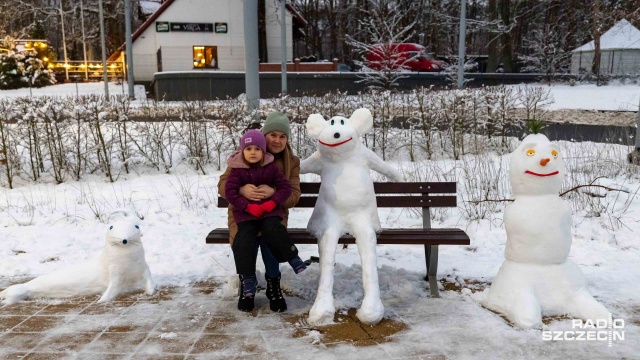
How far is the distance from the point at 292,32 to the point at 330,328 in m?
27.8

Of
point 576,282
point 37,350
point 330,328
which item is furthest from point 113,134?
point 576,282

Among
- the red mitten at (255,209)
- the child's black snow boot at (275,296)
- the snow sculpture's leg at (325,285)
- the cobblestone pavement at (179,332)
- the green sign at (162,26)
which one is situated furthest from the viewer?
the green sign at (162,26)

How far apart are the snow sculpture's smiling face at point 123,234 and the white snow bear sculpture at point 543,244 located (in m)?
2.87

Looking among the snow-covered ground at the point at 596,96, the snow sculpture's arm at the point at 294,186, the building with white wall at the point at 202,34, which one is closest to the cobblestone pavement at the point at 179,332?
the snow sculpture's arm at the point at 294,186

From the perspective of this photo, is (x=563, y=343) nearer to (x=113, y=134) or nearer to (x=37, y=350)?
(x=37, y=350)

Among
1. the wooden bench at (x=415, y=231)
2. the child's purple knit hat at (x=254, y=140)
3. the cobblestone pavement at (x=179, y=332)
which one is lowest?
the cobblestone pavement at (x=179, y=332)

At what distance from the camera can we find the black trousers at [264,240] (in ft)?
12.7

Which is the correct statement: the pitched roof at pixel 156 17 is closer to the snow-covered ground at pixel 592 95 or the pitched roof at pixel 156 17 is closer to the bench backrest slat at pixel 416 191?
the snow-covered ground at pixel 592 95

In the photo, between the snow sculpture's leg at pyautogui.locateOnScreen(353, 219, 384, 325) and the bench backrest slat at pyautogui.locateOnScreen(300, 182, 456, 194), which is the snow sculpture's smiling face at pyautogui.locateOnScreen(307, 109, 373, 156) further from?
the snow sculpture's leg at pyautogui.locateOnScreen(353, 219, 384, 325)

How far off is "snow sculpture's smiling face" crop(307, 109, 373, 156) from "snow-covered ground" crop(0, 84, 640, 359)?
1.14 m

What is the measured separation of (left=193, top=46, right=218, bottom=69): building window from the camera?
28.4 meters

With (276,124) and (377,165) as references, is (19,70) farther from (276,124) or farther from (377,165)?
(377,165)

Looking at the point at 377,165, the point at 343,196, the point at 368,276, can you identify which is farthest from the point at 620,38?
the point at 368,276

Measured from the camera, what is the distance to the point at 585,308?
12.2ft
